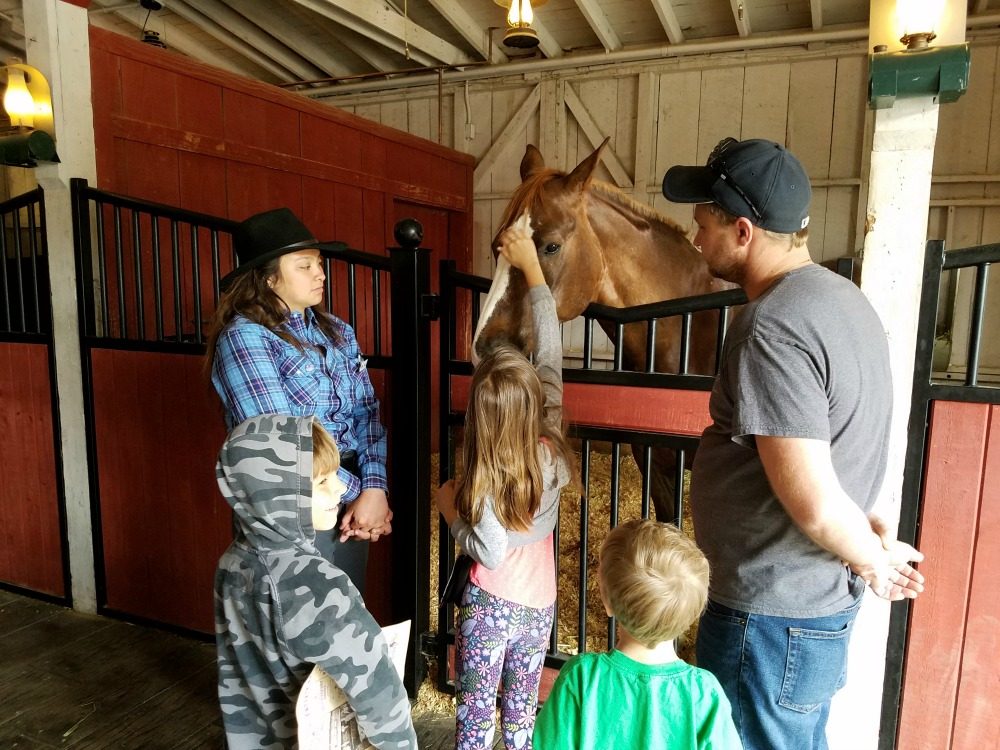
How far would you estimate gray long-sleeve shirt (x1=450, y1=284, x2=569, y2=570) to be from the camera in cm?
131

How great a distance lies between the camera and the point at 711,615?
1.09 meters

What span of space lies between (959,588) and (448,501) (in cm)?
117

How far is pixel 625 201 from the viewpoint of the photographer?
2205 millimetres

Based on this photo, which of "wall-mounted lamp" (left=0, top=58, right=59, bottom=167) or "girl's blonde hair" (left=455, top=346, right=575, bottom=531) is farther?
"wall-mounted lamp" (left=0, top=58, right=59, bottom=167)

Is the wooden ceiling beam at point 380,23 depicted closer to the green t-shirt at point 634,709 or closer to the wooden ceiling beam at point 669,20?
the wooden ceiling beam at point 669,20

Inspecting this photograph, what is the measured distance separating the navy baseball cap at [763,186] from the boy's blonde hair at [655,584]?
51cm

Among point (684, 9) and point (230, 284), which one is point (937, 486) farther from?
point (684, 9)

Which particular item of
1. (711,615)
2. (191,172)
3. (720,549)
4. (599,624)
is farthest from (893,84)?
(191,172)

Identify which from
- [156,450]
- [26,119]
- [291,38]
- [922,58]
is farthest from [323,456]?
[291,38]

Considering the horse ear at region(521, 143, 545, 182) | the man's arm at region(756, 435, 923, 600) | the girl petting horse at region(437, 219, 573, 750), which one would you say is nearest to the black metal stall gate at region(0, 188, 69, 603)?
the horse ear at region(521, 143, 545, 182)

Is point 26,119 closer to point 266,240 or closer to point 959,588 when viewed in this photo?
point 266,240

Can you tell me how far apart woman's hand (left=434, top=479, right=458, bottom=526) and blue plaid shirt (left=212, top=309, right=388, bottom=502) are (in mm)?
298

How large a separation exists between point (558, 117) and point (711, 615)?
5.48 m

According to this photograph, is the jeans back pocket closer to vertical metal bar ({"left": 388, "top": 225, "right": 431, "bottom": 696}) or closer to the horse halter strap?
the horse halter strap
